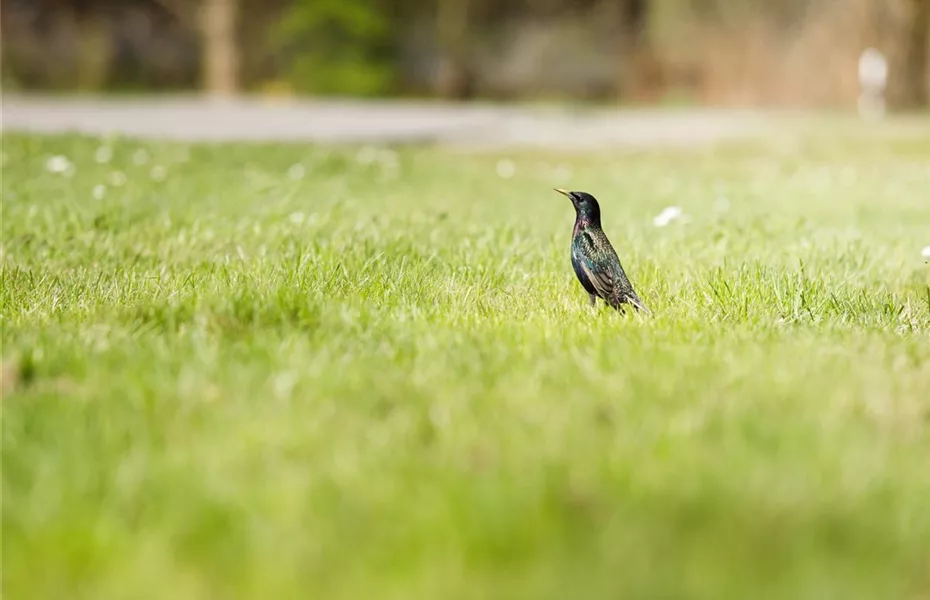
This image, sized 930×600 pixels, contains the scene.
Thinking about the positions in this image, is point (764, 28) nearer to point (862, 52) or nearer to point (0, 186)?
point (862, 52)

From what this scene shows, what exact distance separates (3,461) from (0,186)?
15.1 feet

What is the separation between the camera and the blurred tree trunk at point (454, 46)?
26.3m

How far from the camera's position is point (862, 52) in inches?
750

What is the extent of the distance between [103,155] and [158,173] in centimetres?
116

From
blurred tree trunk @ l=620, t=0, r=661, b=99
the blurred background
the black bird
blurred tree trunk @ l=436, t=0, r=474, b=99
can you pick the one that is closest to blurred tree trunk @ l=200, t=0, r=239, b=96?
the blurred background

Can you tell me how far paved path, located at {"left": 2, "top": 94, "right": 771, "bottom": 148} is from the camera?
13430 mm

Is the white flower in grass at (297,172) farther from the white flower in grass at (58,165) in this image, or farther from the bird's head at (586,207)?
the bird's head at (586,207)

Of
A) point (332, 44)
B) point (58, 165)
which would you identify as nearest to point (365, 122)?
point (58, 165)

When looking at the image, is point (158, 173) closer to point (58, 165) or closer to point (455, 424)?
point (58, 165)

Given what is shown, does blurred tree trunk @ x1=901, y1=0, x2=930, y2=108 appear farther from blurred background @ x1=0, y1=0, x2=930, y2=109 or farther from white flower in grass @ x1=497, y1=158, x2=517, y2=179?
white flower in grass @ x1=497, y1=158, x2=517, y2=179

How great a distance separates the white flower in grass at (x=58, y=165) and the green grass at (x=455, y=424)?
2615mm

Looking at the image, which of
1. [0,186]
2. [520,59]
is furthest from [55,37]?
[0,186]

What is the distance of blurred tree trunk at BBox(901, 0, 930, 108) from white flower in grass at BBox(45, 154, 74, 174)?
1442cm

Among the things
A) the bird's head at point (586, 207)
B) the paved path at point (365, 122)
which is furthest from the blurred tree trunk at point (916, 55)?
the bird's head at point (586, 207)
